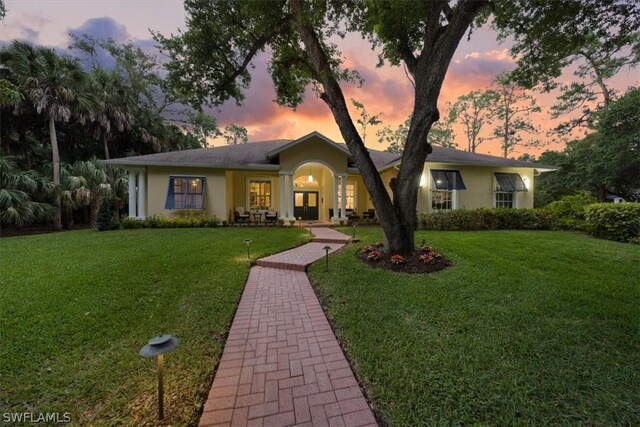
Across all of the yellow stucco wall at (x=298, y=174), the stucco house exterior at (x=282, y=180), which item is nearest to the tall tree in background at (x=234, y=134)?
the stucco house exterior at (x=282, y=180)

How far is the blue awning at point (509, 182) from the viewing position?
49.6 ft

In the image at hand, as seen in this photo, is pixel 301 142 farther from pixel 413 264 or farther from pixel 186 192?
pixel 413 264

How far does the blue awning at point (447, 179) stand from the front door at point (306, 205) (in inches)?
288

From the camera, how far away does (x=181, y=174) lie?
13.5 metres

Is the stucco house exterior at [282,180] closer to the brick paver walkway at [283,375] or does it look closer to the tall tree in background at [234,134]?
the brick paver walkway at [283,375]

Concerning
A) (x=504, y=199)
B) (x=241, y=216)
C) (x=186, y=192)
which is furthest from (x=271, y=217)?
(x=504, y=199)

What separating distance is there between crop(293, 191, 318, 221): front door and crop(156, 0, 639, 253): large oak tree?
8388 mm

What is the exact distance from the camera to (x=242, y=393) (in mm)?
2420

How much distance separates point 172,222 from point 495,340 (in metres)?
Result: 13.5

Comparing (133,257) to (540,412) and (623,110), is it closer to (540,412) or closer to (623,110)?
(540,412)

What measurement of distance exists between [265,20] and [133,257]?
295 inches

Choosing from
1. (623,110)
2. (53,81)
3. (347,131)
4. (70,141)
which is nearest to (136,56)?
(70,141)

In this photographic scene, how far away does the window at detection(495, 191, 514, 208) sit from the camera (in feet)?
50.8

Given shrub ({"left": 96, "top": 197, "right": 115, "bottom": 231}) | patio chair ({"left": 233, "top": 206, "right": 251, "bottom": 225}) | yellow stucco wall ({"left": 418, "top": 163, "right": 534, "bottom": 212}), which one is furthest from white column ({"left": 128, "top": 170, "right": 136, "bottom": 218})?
yellow stucco wall ({"left": 418, "top": 163, "right": 534, "bottom": 212})
